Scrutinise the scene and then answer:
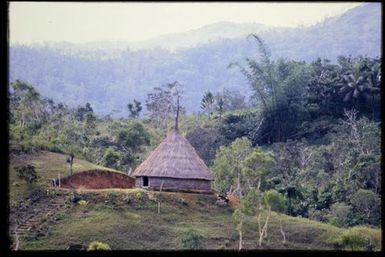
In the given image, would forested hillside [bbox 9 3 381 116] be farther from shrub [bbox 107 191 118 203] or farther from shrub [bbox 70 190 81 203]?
shrub [bbox 107 191 118 203]

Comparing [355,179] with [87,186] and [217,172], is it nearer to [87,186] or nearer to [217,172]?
[217,172]

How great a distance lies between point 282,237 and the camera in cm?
1600

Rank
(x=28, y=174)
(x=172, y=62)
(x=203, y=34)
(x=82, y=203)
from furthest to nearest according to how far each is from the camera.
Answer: (x=203, y=34)
(x=172, y=62)
(x=28, y=174)
(x=82, y=203)

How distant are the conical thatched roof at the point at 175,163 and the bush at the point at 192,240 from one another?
3864 mm

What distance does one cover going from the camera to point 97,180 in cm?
2008

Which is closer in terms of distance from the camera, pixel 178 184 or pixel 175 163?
pixel 178 184

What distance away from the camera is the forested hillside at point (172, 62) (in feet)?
214

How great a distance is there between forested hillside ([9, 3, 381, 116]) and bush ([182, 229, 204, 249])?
45420 mm

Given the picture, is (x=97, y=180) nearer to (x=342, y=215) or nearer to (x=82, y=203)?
(x=82, y=203)

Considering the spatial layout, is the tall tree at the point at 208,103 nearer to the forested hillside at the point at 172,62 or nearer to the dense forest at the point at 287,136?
the dense forest at the point at 287,136

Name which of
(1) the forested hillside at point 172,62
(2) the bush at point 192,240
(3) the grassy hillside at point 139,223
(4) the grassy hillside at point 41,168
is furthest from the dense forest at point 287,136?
(1) the forested hillside at point 172,62

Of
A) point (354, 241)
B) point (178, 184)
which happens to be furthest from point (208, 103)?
point (354, 241)

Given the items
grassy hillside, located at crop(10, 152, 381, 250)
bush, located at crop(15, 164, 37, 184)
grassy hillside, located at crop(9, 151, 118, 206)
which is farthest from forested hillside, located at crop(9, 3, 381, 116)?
grassy hillside, located at crop(10, 152, 381, 250)

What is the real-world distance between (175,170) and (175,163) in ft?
0.98
